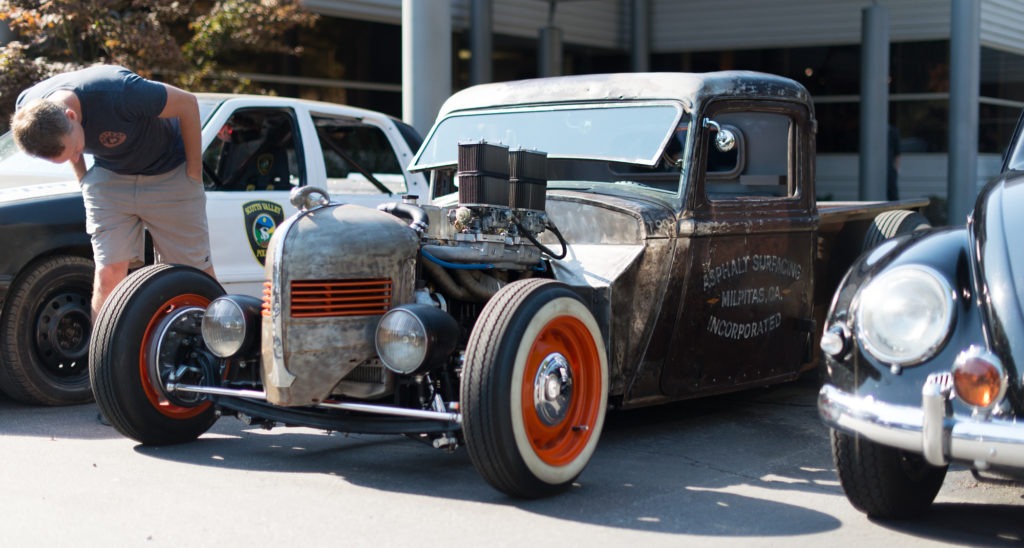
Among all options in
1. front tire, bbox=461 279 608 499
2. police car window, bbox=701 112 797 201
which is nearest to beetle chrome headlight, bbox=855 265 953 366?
front tire, bbox=461 279 608 499

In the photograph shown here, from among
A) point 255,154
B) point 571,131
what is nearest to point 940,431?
point 571,131

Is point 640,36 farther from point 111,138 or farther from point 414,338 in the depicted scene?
point 414,338

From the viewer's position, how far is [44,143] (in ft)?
16.6

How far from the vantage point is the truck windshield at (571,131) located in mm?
5453

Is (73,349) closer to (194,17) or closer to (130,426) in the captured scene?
(130,426)

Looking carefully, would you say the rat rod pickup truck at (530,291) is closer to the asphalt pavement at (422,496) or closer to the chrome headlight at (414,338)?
the chrome headlight at (414,338)

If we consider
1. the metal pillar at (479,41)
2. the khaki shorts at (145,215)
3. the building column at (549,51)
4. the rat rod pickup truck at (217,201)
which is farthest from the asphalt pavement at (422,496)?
the building column at (549,51)

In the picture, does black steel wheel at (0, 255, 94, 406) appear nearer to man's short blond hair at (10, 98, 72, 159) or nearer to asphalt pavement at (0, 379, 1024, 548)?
asphalt pavement at (0, 379, 1024, 548)

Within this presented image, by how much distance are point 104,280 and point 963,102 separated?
39.2ft

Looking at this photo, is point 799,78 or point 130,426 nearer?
point 130,426

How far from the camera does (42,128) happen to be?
501cm

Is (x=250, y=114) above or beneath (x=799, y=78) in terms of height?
beneath

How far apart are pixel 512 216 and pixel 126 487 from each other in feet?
6.04

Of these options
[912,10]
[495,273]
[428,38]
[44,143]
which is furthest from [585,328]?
[912,10]
